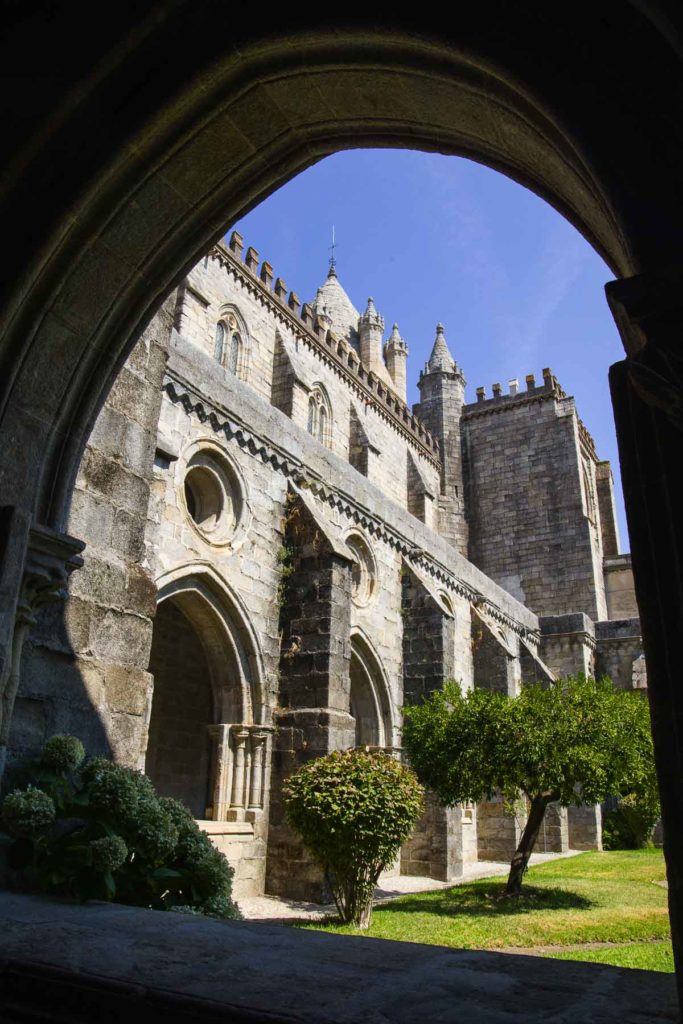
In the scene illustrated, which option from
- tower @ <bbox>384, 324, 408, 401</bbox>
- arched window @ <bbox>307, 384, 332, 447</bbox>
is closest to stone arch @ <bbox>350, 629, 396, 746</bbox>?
arched window @ <bbox>307, 384, 332, 447</bbox>

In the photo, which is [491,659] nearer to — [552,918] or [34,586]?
[552,918]

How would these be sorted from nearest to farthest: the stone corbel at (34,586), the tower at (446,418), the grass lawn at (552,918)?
the stone corbel at (34,586) → the grass lawn at (552,918) → the tower at (446,418)

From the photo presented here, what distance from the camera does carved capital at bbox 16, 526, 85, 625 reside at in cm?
341

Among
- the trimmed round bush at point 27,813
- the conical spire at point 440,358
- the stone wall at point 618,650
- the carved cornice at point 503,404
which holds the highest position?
the conical spire at point 440,358

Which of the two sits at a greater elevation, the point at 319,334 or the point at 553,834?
the point at 319,334

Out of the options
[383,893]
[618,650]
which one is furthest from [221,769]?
[618,650]

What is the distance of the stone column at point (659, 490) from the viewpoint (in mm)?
1786

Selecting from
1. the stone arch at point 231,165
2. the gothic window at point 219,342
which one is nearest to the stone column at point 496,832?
the gothic window at point 219,342

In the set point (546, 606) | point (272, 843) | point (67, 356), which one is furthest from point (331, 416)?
point (67, 356)

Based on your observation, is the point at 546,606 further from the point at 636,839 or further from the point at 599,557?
the point at 636,839

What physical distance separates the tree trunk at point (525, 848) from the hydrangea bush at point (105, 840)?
7248mm

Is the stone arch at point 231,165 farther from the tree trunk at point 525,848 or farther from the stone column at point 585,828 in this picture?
the stone column at point 585,828

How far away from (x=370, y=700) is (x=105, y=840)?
32.4ft

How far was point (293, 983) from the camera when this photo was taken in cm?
192
